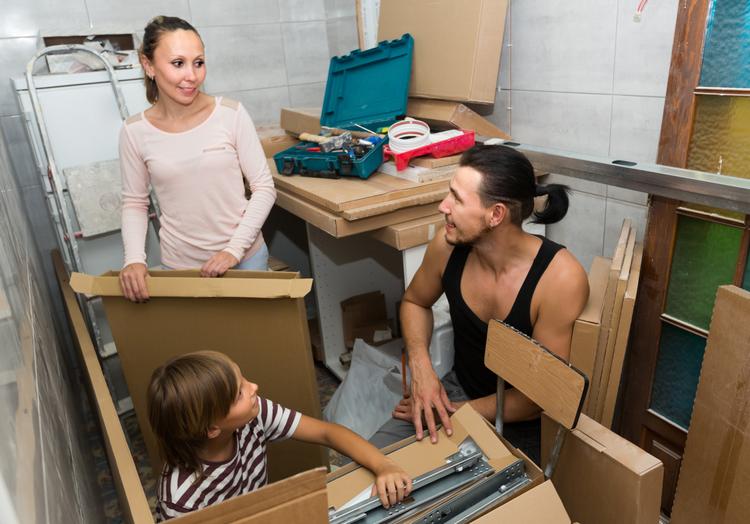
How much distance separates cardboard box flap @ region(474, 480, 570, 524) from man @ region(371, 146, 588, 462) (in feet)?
0.87

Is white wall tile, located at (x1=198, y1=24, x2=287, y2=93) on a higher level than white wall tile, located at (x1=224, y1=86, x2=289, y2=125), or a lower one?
higher

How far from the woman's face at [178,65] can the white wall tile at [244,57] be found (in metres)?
1.42

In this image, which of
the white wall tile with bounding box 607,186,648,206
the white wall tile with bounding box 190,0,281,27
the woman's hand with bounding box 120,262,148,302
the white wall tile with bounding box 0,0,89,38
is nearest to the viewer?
the woman's hand with bounding box 120,262,148,302

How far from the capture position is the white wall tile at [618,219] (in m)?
1.78

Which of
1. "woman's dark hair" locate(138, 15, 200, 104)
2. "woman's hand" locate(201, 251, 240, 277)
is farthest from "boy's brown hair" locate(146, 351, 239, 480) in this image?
"woman's dark hair" locate(138, 15, 200, 104)

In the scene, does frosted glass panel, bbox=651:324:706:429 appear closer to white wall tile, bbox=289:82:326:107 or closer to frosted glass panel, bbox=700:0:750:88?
frosted glass panel, bbox=700:0:750:88

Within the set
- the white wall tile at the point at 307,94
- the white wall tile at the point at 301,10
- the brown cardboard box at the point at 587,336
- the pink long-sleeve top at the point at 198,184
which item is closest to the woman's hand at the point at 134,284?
the pink long-sleeve top at the point at 198,184

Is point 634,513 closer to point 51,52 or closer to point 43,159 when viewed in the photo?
point 43,159

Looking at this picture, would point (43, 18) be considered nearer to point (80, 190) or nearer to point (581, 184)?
point (80, 190)

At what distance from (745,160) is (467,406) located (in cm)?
89

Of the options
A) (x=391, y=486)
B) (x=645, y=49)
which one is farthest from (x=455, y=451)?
(x=645, y=49)

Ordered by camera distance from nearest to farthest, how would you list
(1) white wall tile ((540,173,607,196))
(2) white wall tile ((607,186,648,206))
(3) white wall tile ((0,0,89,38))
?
(2) white wall tile ((607,186,648,206)) < (1) white wall tile ((540,173,607,196)) < (3) white wall tile ((0,0,89,38))

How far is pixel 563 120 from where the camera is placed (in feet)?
6.45

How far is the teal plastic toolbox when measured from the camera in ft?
6.56
